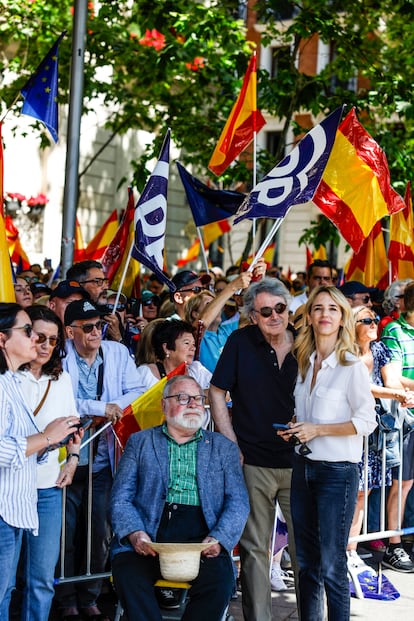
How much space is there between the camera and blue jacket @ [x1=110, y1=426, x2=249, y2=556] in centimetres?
518

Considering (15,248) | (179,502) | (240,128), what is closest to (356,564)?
(179,502)

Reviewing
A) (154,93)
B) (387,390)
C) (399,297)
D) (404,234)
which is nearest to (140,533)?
(387,390)

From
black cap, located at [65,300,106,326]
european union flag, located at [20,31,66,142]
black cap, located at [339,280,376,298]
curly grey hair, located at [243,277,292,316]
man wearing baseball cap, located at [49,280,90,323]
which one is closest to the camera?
curly grey hair, located at [243,277,292,316]

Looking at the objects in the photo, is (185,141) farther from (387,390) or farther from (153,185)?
(387,390)

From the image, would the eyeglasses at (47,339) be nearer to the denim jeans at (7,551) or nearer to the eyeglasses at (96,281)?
the denim jeans at (7,551)

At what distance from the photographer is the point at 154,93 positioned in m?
15.3

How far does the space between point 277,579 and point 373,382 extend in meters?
1.63

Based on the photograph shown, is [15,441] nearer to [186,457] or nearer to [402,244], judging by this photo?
[186,457]

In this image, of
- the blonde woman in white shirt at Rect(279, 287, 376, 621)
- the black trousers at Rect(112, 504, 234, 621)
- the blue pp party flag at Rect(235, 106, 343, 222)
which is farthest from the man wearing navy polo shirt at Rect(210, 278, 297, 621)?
the blue pp party flag at Rect(235, 106, 343, 222)

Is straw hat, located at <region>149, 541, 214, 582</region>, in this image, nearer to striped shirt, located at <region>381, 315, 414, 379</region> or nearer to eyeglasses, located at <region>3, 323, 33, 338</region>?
eyeglasses, located at <region>3, 323, 33, 338</region>

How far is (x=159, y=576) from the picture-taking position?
16.7ft

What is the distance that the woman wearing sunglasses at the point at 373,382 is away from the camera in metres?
6.71

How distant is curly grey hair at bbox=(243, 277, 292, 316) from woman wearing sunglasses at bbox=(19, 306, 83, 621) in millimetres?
1269

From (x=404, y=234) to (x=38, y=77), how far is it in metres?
4.13
